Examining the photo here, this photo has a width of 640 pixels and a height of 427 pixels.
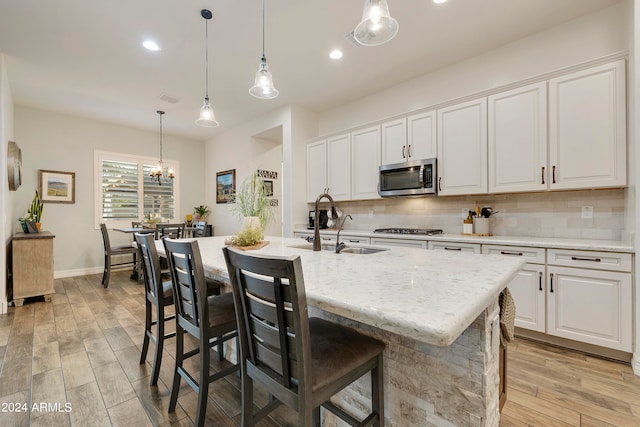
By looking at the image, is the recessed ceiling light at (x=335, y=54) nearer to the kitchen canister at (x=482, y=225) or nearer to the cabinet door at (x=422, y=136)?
the cabinet door at (x=422, y=136)

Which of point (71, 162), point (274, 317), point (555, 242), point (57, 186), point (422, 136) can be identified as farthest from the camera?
point (71, 162)

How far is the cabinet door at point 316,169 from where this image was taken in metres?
4.47

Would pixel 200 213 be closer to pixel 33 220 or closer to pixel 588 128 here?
pixel 33 220

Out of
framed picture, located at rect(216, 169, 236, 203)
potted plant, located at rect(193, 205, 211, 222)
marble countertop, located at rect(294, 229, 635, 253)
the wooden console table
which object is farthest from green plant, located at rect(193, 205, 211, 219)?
marble countertop, located at rect(294, 229, 635, 253)

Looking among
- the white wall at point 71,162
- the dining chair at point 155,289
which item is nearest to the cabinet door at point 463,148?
the dining chair at point 155,289

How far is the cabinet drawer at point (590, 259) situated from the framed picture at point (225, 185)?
5023mm

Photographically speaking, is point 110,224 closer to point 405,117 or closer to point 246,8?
point 246,8

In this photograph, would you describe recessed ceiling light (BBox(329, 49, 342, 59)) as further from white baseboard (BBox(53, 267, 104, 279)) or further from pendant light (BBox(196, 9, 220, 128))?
white baseboard (BBox(53, 267, 104, 279))

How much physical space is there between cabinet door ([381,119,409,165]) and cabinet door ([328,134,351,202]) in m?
0.59

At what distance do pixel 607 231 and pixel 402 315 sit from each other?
295cm

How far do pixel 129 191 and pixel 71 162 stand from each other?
995mm

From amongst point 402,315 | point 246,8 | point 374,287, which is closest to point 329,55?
point 246,8

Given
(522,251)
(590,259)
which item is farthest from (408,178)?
(590,259)

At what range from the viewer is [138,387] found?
6.08 ft
